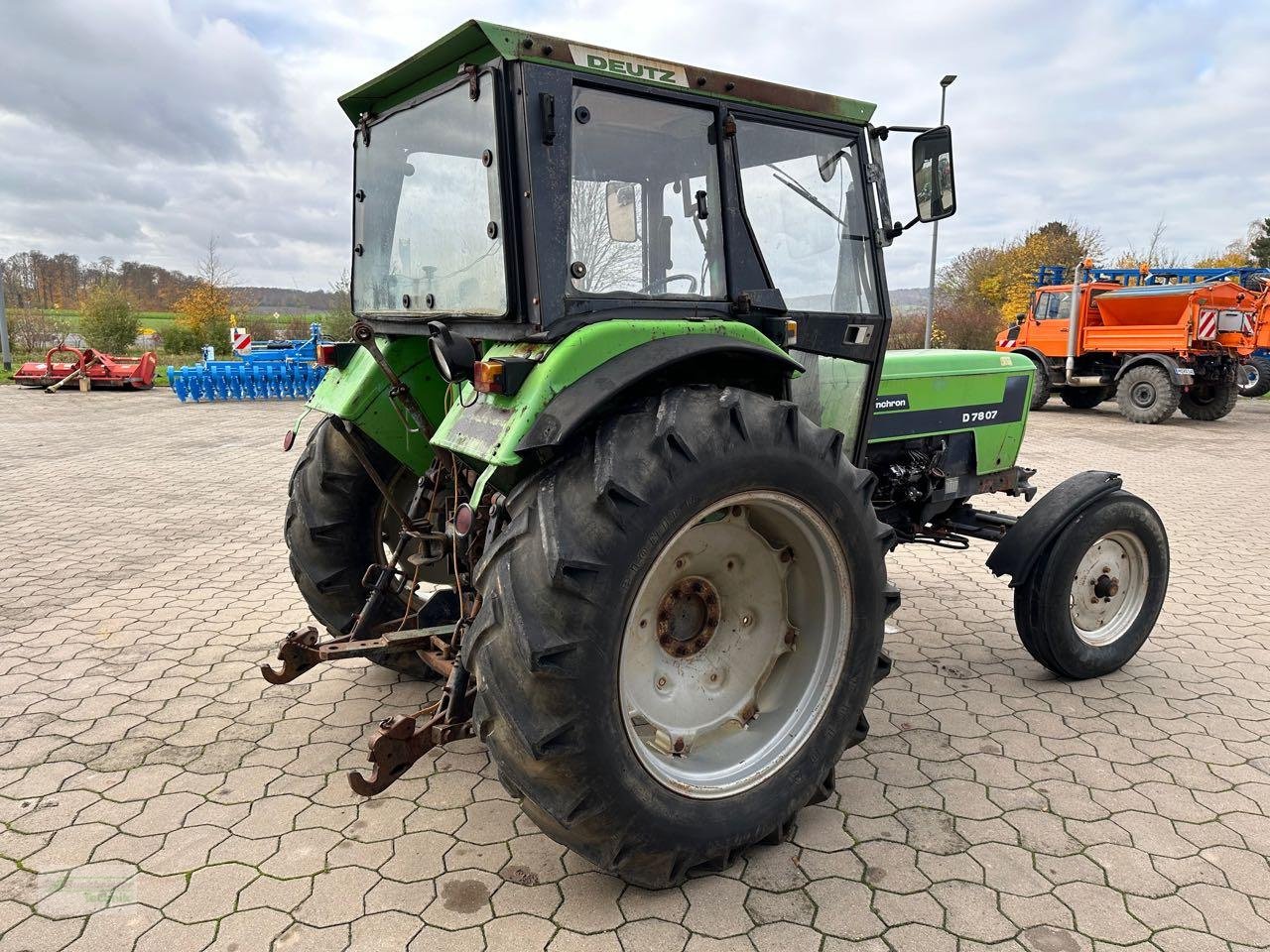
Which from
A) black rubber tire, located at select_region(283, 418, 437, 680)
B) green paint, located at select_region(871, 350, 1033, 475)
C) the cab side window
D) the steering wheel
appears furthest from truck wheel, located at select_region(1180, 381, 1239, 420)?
black rubber tire, located at select_region(283, 418, 437, 680)

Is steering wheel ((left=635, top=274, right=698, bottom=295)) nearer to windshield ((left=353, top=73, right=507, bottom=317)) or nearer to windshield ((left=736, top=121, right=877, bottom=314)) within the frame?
windshield ((left=736, top=121, right=877, bottom=314))

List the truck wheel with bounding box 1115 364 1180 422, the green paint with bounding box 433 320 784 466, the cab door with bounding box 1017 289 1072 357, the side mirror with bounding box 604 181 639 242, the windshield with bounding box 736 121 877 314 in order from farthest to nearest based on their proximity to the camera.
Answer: the cab door with bounding box 1017 289 1072 357 < the truck wheel with bounding box 1115 364 1180 422 < the windshield with bounding box 736 121 877 314 < the side mirror with bounding box 604 181 639 242 < the green paint with bounding box 433 320 784 466

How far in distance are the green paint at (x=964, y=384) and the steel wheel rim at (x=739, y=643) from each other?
1.43 metres

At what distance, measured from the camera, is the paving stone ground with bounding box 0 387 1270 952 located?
2.23 m

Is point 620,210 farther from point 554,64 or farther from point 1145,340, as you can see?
point 1145,340

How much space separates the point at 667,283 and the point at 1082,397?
16.3 meters

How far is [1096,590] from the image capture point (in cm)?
376

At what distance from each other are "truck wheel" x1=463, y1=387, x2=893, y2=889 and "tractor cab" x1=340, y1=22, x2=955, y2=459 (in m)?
0.44

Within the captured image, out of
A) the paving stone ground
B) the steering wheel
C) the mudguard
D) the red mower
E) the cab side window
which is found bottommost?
the paving stone ground

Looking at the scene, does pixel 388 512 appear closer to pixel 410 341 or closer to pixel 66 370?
pixel 410 341

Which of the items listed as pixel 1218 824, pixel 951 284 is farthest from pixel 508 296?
pixel 951 284

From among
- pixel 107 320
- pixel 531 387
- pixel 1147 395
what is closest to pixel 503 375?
pixel 531 387

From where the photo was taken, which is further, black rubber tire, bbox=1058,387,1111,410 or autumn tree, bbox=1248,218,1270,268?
autumn tree, bbox=1248,218,1270,268

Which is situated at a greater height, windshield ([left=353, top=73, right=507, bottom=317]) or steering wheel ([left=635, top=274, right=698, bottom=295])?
windshield ([left=353, top=73, right=507, bottom=317])
